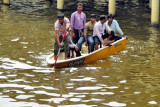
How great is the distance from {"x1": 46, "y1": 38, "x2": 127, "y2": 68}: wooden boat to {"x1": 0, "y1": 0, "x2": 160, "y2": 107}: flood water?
8.7 inches

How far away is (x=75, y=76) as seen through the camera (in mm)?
13258

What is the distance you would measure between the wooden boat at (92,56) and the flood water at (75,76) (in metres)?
0.22

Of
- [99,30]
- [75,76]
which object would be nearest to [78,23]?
[99,30]

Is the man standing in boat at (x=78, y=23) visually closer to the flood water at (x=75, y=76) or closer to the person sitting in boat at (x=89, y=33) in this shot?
the person sitting in boat at (x=89, y=33)

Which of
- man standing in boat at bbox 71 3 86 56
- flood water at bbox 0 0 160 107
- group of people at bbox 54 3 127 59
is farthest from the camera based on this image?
man standing in boat at bbox 71 3 86 56

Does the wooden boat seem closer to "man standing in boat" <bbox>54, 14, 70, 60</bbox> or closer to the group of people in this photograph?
the group of people

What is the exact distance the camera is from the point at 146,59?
16.2 m

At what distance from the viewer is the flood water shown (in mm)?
10707

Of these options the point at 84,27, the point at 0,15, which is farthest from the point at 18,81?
the point at 0,15

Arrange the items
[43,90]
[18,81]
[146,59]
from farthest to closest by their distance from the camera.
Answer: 1. [146,59]
2. [18,81]
3. [43,90]

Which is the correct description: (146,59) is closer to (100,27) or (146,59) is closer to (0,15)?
(100,27)

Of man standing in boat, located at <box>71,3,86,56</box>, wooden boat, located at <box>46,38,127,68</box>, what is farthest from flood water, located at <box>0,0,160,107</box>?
man standing in boat, located at <box>71,3,86,56</box>

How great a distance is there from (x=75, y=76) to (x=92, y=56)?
7.48ft

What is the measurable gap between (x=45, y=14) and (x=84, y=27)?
1633 centimetres
